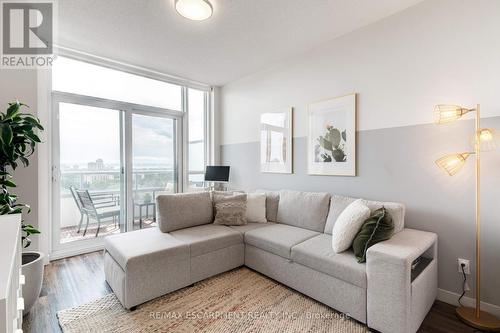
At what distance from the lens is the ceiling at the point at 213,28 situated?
2248mm

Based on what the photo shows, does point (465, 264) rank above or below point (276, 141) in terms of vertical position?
below

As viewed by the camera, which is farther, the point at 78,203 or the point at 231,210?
the point at 78,203

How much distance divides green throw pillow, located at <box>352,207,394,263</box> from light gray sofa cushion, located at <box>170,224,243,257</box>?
1307 mm

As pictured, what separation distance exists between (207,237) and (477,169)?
7.94 ft

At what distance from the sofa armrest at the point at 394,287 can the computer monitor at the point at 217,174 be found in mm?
2734

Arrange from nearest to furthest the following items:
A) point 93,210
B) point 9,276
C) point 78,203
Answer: point 9,276, point 78,203, point 93,210

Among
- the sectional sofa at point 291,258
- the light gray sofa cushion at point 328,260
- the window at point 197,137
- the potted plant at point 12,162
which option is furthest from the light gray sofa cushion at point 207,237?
the window at point 197,137

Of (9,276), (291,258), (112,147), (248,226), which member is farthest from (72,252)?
(9,276)

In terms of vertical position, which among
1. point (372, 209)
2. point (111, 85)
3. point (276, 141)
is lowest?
point (372, 209)

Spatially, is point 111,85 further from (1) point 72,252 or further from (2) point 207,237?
(2) point 207,237

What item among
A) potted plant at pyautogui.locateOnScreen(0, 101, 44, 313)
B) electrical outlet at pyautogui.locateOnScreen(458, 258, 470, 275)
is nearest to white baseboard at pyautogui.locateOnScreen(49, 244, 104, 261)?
potted plant at pyautogui.locateOnScreen(0, 101, 44, 313)

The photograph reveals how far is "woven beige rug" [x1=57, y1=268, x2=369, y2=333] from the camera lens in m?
1.79

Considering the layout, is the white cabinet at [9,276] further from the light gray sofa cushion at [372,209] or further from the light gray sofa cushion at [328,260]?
the light gray sofa cushion at [372,209]

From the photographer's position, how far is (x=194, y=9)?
2189 millimetres
